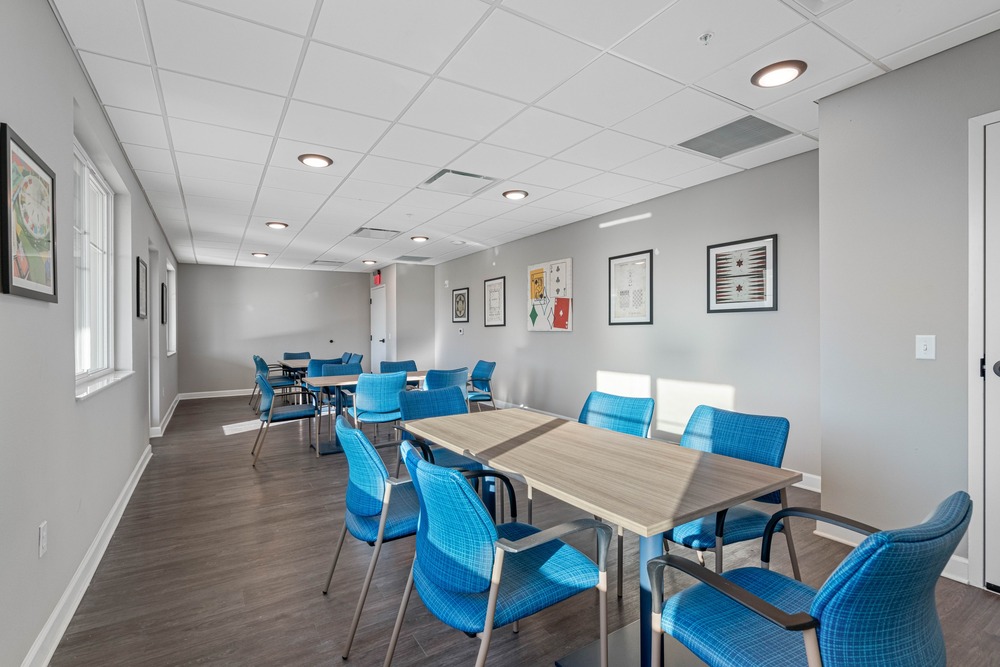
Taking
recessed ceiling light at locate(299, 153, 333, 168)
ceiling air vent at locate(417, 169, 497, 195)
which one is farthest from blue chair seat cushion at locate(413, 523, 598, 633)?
ceiling air vent at locate(417, 169, 497, 195)

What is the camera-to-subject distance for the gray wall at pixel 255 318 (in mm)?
9234

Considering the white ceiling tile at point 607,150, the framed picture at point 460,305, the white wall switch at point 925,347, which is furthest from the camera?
the framed picture at point 460,305

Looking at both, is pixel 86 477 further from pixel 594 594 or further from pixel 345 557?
pixel 594 594

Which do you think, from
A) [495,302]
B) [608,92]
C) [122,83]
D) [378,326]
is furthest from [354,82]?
[378,326]

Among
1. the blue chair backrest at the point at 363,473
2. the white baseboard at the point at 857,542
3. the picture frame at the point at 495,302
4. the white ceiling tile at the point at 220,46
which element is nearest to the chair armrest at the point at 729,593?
the blue chair backrest at the point at 363,473

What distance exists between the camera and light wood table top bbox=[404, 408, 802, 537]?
1.42m

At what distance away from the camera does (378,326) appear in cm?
1028

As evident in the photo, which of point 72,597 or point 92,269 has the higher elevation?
point 92,269

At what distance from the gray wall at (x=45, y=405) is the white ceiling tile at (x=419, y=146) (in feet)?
5.37

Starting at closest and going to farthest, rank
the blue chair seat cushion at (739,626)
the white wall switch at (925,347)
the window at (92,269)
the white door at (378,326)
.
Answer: the blue chair seat cushion at (739,626) → the white wall switch at (925,347) → the window at (92,269) → the white door at (378,326)

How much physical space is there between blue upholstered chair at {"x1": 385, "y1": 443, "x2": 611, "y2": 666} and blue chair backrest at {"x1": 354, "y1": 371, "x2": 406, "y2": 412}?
2867 mm

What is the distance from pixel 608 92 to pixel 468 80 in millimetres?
798

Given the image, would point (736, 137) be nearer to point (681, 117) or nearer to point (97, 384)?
point (681, 117)

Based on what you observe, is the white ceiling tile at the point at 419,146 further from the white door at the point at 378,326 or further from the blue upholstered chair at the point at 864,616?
the white door at the point at 378,326
